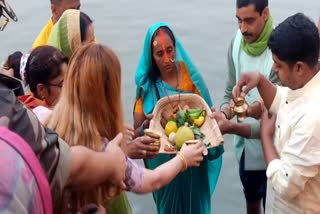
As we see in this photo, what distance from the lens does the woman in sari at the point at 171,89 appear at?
2811mm

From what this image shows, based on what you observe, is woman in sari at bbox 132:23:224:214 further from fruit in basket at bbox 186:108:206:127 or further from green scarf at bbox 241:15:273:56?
green scarf at bbox 241:15:273:56

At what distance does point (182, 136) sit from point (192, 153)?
9.7 inches

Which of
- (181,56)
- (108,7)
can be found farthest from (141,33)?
(181,56)

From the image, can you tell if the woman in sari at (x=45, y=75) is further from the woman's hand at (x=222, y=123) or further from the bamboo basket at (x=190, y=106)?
the woman's hand at (x=222, y=123)

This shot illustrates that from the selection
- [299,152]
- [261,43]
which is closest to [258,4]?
[261,43]

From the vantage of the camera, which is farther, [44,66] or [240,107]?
[240,107]

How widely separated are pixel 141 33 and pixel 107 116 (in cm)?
411

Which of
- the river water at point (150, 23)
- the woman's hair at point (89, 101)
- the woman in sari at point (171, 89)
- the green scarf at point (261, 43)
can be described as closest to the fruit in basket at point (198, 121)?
the woman in sari at point (171, 89)

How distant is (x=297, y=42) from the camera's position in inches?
78.5

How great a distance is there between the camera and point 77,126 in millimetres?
1833

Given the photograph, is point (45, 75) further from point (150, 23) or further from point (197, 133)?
point (150, 23)

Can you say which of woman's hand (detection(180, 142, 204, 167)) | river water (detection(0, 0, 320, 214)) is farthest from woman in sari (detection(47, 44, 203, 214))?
river water (detection(0, 0, 320, 214))

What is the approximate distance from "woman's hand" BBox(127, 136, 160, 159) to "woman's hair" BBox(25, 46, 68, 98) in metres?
0.47

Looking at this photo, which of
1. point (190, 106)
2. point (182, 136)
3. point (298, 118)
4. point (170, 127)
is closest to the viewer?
point (298, 118)
